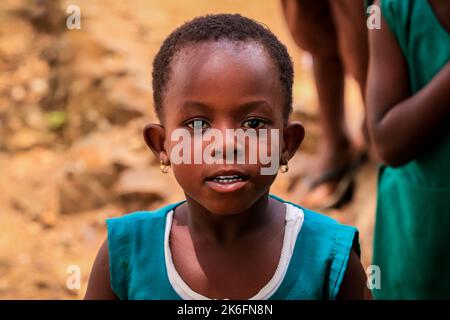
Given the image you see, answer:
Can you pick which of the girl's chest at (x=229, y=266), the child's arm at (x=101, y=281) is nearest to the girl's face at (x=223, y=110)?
the girl's chest at (x=229, y=266)

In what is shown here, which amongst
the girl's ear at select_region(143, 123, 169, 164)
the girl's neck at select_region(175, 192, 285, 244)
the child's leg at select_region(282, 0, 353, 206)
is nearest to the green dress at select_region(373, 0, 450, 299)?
the girl's neck at select_region(175, 192, 285, 244)

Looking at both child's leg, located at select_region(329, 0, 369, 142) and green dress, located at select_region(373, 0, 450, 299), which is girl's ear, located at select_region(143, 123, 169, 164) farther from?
child's leg, located at select_region(329, 0, 369, 142)

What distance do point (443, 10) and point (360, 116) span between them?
2572 millimetres

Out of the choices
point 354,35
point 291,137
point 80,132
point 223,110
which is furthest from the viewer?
point 80,132

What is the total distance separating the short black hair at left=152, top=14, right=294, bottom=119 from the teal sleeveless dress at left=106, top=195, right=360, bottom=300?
22 centimetres

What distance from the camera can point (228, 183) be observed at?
1.14 metres

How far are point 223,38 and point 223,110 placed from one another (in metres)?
0.12

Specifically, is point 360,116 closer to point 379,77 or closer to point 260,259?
point 379,77

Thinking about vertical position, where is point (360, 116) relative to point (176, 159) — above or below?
above

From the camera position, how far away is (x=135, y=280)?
1297mm

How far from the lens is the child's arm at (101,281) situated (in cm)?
133

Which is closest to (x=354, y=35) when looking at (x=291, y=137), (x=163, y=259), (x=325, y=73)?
(x=325, y=73)

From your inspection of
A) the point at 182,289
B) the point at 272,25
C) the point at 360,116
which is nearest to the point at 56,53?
the point at 272,25

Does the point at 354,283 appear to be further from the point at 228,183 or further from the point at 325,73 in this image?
the point at 325,73
